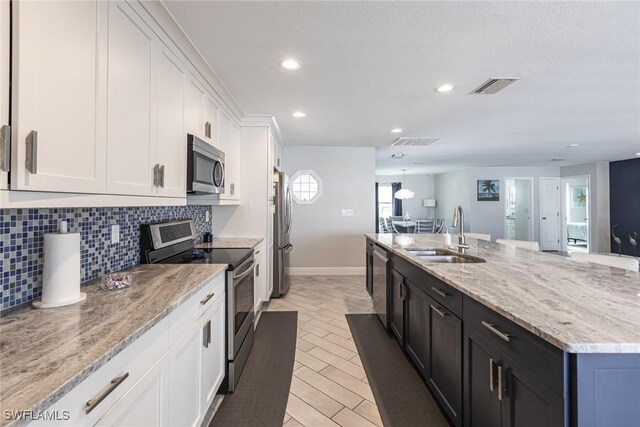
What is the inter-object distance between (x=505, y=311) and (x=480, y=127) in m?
3.87

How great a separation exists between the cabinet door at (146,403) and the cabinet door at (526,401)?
1331 millimetres

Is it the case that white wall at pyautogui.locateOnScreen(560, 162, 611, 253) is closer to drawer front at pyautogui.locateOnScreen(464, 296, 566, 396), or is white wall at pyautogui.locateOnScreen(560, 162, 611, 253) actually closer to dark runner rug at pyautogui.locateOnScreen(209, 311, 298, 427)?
dark runner rug at pyautogui.locateOnScreen(209, 311, 298, 427)

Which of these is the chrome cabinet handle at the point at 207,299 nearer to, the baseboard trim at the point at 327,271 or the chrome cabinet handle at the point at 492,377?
the chrome cabinet handle at the point at 492,377

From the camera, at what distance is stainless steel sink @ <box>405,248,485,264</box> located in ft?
8.00

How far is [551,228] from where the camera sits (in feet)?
28.5

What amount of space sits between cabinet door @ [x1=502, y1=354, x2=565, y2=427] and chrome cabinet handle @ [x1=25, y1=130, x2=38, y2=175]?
1.74 metres

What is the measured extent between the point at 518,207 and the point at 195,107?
9.69 m

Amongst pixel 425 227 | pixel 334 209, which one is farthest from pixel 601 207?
pixel 334 209

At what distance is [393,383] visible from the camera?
7.08 ft

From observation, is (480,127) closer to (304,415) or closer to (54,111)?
(304,415)

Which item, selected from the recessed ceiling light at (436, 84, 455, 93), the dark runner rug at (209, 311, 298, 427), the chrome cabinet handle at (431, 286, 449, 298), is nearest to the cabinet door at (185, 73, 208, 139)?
the dark runner rug at (209, 311, 298, 427)

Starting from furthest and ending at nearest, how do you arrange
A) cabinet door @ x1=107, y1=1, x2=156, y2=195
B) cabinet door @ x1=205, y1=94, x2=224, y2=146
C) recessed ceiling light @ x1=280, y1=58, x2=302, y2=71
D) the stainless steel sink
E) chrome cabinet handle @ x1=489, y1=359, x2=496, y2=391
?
cabinet door @ x1=205, y1=94, x2=224, y2=146, the stainless steel sink, recessed ceiling light @ x1=280, y1=58, x2=302, y2=71, cabinet door @ x1=107, y1=1, x2=156, y2=195, chrome cabinet handle @ x1=489, y1=359, x2=496, y2=391

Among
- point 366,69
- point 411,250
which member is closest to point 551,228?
point 411,250

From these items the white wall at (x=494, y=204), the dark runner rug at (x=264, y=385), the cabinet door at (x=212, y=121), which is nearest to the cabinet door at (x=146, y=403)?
the dark runner rug at (x=264, y=385)
